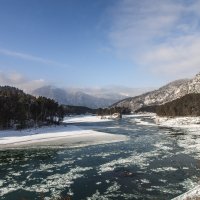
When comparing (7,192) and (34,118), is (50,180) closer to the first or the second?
(7,192)

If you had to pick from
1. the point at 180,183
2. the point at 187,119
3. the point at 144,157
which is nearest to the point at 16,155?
the point at 144,157

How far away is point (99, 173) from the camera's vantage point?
146 ft

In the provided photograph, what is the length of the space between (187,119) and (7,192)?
14075cm

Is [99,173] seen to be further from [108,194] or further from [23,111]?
[23,111]

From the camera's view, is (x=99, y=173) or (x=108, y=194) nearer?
(x=108, y=194)

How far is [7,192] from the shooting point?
116 ft

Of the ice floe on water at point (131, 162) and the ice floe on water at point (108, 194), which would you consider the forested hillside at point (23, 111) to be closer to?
the ice floe on water at point (131, 162)

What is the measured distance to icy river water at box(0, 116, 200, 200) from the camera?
1380 inches

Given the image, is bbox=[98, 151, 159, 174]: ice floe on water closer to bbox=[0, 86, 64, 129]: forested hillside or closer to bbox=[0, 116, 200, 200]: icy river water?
bbox=[0, 116, 200, 200]: icy river water

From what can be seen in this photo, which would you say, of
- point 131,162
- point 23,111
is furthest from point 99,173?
point 23,111

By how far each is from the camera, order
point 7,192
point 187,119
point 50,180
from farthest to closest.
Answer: point 187,119 → point 50,180 → point 7,192

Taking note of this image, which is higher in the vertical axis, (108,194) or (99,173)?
(99,173)

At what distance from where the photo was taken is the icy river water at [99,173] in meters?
35.1

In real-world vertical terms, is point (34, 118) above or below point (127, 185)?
above
